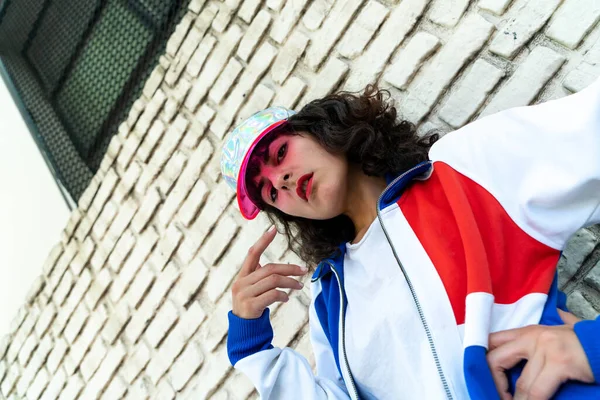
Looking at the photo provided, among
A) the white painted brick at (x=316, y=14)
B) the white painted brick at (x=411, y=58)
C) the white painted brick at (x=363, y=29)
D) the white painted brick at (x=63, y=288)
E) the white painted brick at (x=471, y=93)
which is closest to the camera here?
the white painted brick at (x=471, y=93)

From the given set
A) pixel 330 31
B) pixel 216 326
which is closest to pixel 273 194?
pixel 330 31

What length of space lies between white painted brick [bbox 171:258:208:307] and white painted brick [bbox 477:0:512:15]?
1.43m

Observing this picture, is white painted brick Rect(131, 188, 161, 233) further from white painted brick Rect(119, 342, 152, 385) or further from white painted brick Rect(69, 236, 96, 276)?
white painted brick Rect(119, 342, 152, 385)

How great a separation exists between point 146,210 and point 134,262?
253 mm

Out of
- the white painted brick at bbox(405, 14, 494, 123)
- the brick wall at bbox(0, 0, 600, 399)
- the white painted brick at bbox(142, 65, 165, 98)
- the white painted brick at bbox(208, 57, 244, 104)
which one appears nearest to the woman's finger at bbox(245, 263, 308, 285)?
the brick wall at bbox(0, 0, 600, 399)

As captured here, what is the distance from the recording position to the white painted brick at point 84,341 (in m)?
2.54

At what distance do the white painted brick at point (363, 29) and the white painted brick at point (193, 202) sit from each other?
833 mm

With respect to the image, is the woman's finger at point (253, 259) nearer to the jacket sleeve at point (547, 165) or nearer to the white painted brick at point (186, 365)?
the jacket sleeve at point (547, 165)

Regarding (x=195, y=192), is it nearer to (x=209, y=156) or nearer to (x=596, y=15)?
(x=209, y=156)

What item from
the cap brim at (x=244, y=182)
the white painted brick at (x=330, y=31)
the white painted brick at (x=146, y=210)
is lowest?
the cap brim at (x=244, y=182)

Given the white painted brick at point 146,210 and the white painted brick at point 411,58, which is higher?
the white painted brick at point 146,210

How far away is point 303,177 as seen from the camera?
1323 mm

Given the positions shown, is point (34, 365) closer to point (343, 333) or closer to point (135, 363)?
point (135, 363)

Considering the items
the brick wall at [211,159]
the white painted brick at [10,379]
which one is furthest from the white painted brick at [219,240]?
the white painted brick at [10,379]
